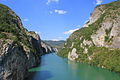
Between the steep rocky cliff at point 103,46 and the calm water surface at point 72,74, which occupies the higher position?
the steep rocky cliff at point 103,46

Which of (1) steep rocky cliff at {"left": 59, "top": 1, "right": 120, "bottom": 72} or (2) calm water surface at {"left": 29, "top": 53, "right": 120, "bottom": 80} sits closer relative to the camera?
(2) calm water surface at {"left": 29, "top": 53, "right": 120, "bottom": 80}

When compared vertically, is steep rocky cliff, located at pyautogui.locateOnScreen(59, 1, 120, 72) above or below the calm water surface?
above

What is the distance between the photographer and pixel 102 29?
90.7 metres

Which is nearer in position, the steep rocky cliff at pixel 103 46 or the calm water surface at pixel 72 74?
the calm water surface at pixel 72 74

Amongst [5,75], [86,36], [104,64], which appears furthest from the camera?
[86,36]

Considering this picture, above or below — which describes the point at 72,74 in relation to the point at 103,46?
below

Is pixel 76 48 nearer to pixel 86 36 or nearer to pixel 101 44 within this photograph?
pixel 86 36

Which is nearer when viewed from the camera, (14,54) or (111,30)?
(14,54)

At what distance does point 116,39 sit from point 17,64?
5354cm

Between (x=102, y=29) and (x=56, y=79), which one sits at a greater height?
(x=102, y=29)

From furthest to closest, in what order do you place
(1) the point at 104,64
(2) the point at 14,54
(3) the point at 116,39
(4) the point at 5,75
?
1. (3) the point at 116,39
2. (1) the point at 104,64
3. (2) the point at 14,54
4. (4) the point at 5,75

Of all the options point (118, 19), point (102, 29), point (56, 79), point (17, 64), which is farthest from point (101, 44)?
point (17, 64)

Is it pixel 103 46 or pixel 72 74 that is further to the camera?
pixel 103 46

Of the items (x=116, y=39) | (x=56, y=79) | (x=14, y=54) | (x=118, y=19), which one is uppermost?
(x=118, y=19)
